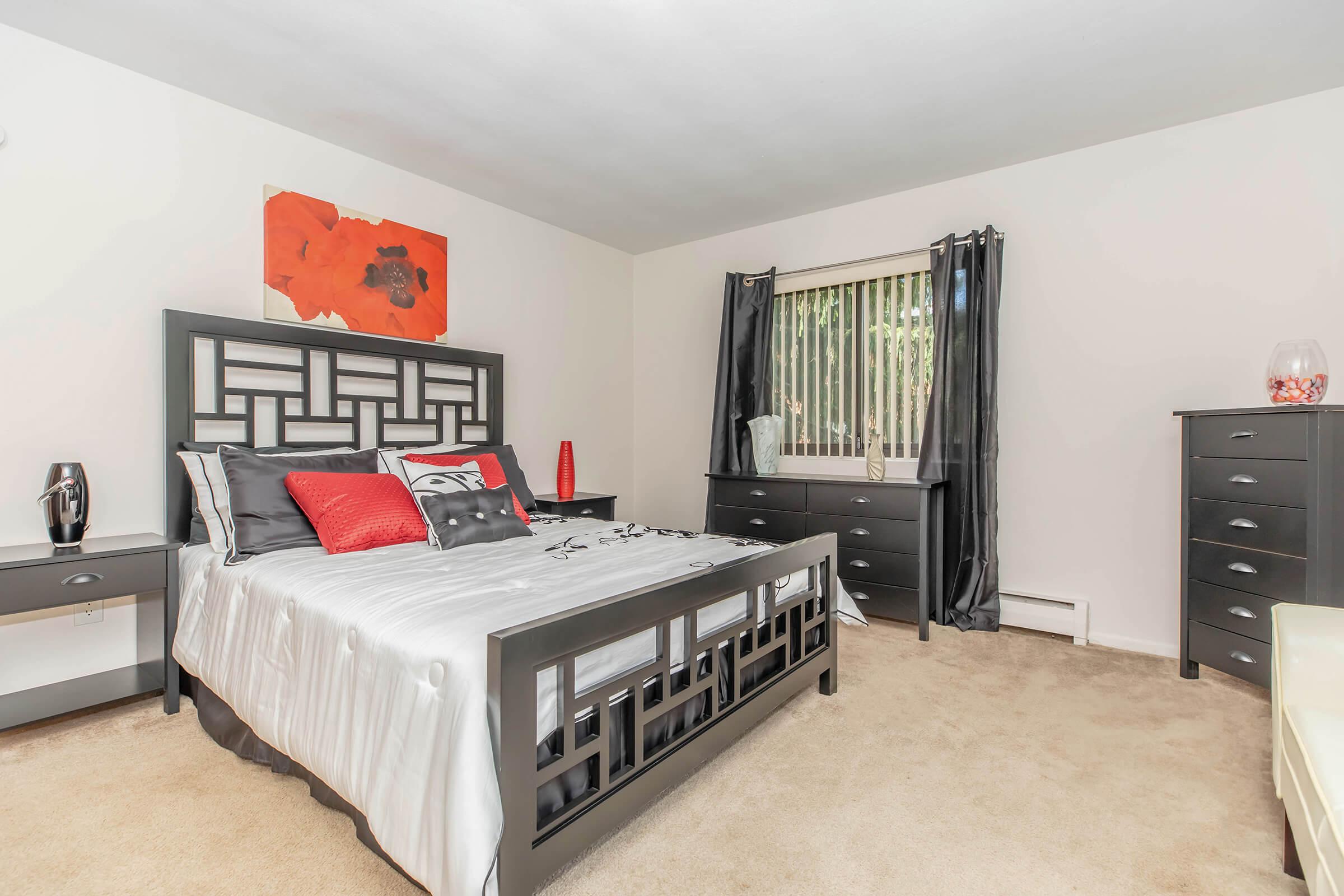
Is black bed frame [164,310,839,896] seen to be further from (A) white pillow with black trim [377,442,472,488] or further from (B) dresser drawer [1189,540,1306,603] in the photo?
(B) dresser drawer [1189,540,1306,603]

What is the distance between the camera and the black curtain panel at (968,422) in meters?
3.34

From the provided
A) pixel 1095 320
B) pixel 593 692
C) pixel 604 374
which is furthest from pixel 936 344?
pixel 593 692

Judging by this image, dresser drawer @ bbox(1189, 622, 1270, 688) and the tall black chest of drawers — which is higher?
the tall black chest of drawers

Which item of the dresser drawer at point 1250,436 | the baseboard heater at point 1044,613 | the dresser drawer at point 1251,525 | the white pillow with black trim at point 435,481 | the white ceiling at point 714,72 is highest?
the white ceiling at point 714,72

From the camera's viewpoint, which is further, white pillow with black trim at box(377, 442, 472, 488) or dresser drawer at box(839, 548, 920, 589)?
dresser drawer at box(839, 548, 920, 589)

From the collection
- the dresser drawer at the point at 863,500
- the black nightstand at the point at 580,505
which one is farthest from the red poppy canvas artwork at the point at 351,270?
the dresser drawer at the point at 863,500

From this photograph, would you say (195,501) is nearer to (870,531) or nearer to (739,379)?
(739,379)

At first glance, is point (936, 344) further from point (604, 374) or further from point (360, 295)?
point (360, 295)

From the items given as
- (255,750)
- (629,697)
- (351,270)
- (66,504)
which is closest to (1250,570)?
(629,697)

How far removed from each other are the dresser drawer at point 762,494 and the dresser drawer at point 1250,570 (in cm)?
177

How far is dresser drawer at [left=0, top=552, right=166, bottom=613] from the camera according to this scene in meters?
2.00

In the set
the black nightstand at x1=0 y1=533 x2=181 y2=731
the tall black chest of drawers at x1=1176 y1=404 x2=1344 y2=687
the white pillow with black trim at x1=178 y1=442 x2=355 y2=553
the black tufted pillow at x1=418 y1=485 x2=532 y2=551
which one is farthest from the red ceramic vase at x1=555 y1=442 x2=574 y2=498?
the tall black chest of drawers at x1=1176 y1=404 x2=1344 y2=687

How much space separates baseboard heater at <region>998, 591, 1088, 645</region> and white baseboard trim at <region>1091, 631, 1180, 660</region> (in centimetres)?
7

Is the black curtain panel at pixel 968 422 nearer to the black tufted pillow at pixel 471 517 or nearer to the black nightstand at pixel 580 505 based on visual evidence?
the black nightstand at pixel 580 505
